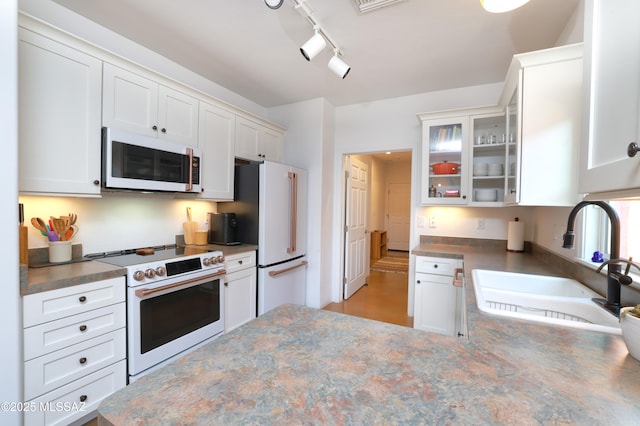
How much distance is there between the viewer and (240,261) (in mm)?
2564

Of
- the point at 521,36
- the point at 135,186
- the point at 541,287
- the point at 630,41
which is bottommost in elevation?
the point at 541,287

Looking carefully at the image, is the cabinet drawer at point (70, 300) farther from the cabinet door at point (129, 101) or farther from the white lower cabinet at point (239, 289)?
the cabinet door at point (129, 101)

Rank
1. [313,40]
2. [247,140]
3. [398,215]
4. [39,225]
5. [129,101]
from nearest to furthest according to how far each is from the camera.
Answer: [39,225] < [313,40] < [129,101] < [247,140] < [398,215]

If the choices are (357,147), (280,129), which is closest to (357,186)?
(357,147)

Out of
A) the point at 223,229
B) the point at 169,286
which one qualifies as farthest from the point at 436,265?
the point at 169,286

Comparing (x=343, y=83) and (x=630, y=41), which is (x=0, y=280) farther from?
(x=343, y=83)

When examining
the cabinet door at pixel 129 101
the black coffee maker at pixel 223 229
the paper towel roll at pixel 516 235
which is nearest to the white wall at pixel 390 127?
the paper towel roll at pixel 516 235

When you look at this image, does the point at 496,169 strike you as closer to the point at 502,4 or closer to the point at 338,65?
the point at 502,4

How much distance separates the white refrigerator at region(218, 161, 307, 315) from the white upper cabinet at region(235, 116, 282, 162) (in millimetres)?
212

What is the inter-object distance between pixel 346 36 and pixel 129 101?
168cm

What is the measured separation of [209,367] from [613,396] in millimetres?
960

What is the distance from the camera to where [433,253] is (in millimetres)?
2566

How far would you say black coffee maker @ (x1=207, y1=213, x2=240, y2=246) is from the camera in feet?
8.99

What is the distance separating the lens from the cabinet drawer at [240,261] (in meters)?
2.45
